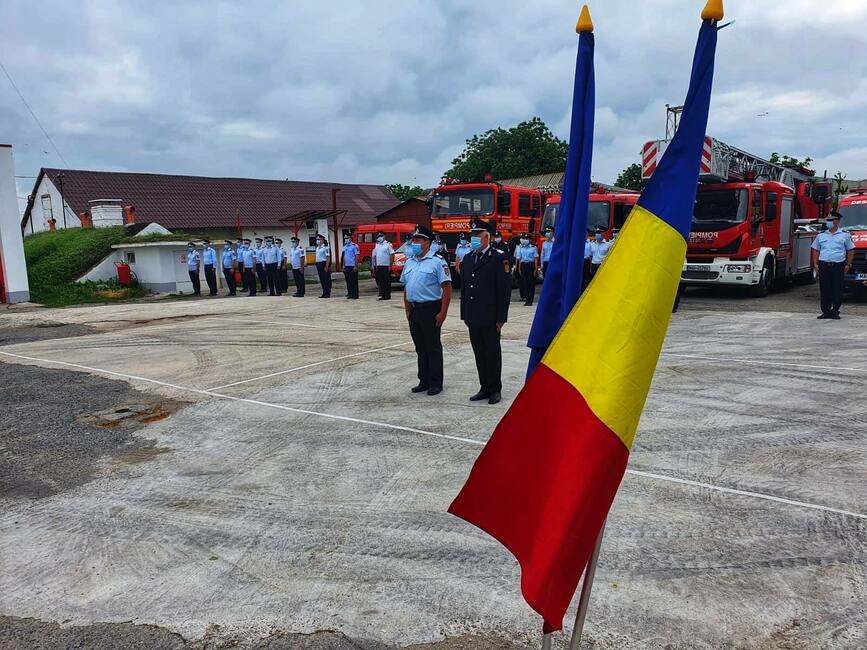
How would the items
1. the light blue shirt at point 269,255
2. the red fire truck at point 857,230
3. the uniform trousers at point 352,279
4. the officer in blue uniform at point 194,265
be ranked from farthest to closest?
the officer in blue uniform at point 194,265
the light blue shirt at point 269,255
the uniform trousers at point 352,279
the red fire truck at point 857,230

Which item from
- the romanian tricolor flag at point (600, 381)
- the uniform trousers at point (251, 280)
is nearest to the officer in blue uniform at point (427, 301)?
the romanian tricolor flag at point (600, 381)

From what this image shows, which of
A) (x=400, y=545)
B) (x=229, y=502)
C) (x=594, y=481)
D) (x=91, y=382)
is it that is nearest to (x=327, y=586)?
(x=400, y=545)

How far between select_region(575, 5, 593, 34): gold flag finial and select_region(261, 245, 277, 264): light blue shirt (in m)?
19.7

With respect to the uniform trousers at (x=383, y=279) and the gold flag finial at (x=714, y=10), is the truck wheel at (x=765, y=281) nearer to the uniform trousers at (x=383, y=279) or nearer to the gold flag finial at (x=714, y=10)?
the uniform trousers at (x=383, y=279)

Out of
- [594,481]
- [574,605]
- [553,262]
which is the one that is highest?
[553,262]

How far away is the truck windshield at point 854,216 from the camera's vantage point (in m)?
15.6

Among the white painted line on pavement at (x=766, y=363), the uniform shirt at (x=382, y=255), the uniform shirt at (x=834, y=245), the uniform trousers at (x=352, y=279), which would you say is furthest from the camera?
the uniform trousers at (x=352, y=279)

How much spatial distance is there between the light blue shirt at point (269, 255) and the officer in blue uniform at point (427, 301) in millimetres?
14461

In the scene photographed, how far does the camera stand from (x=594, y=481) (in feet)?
6.11

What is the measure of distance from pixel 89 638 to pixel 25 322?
15.2 metres

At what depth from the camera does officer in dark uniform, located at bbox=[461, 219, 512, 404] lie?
274 inches

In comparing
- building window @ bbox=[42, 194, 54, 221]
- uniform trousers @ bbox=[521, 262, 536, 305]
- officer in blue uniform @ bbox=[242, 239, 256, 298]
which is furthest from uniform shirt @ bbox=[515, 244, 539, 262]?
building window @ bbox=[42, 194, 54, 221]

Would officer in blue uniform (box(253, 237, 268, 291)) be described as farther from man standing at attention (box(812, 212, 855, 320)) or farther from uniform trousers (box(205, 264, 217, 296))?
man standing at attention (box(812, 212, 855, 320))

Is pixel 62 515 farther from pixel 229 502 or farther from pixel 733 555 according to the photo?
pixel 733 555
